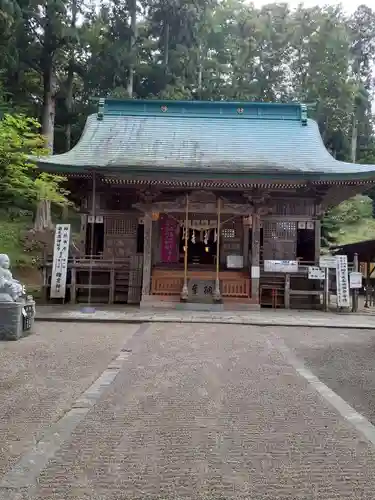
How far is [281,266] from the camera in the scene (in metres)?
14.7

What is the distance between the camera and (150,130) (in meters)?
18.6

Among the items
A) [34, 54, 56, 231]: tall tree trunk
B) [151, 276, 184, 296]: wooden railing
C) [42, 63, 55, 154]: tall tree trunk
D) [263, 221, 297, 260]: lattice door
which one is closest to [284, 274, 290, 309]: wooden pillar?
[263, 221, 297, 260]: lattice door

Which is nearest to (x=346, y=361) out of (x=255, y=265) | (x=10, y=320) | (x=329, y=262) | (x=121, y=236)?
(x=10, y=320)

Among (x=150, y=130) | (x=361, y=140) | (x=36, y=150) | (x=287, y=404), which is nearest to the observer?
(x=287, y=404)

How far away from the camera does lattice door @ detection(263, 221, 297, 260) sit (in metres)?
16.0

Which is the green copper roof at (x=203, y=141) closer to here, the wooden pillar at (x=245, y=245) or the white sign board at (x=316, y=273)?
the wooden pillar at (x=245, y=245)

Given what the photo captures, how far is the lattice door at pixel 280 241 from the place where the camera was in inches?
629

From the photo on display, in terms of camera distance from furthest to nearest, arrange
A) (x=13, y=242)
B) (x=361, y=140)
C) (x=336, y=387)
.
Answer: (x=361, y=140), (x=13, y=242), (x=336, y=387)

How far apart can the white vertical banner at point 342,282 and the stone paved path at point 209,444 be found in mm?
8520

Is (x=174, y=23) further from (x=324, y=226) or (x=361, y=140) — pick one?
(x=361, y=140)

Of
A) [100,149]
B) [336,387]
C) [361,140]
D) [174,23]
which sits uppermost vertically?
[174,23]

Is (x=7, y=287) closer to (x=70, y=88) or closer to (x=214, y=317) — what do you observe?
(x=214, y=317)

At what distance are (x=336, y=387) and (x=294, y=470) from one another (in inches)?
107

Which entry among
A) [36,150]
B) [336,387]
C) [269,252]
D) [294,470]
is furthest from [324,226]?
[294,470]
